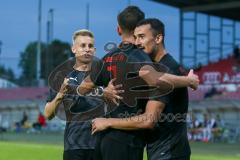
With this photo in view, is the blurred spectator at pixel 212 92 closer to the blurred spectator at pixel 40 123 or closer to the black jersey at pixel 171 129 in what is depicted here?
the blurred spectator at pixel 40 123

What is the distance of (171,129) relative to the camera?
212 inches

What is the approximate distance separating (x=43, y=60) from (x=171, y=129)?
6674cm

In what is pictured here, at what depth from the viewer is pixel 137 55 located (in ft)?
17.2

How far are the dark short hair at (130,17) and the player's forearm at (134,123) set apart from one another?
0.69 m

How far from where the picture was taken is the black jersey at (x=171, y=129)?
210 inches

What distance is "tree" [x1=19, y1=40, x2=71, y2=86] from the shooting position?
57.9 meters

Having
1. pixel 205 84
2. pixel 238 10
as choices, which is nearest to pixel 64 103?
pixel 205 84

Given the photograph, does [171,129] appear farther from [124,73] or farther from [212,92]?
[212,92]

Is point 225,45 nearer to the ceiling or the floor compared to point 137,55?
nearer to the ceiling

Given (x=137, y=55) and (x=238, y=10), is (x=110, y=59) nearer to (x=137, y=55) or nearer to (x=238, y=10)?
(x=137, y=55)

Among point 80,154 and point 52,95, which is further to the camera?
point 80,154

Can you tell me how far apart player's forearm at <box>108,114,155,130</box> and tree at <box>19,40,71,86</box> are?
37.8 meters

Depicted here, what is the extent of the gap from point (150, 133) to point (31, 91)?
1899 inches

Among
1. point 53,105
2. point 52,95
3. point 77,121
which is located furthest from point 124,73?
point 77,121
